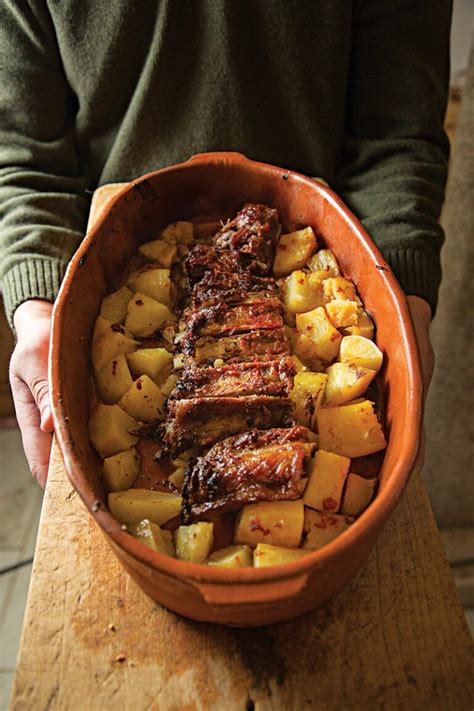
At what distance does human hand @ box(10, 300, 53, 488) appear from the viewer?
143 centimetres

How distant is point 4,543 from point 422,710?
1996 millimetres

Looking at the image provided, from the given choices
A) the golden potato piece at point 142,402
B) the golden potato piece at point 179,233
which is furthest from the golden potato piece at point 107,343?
the golden potato piece at point 179,233

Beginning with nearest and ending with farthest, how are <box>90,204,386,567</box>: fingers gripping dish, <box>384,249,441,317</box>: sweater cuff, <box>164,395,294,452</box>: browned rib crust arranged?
1. <box>90,204,386,567</box>: fingers gripping dish
2. <box>164,395,294,452</box>: browned rib crust
3. <box>384,249,441,317</box>: sweater cuff

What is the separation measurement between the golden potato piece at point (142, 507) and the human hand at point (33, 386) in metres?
0.31

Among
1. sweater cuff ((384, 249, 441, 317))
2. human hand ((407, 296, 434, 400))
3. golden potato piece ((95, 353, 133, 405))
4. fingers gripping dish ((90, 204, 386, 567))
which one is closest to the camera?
fingers gripping dish ((90, 204, 386, 567))

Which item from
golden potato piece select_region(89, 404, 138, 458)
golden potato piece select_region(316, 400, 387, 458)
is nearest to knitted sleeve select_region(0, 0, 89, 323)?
golden potato piece select_region(89, 404, 138, 458)

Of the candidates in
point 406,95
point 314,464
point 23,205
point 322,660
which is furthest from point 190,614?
point 406,95

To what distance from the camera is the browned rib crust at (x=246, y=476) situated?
1127 millimetres

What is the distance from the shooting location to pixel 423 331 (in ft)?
5.24

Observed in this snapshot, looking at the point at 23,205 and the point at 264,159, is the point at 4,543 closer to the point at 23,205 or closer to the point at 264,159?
the point at 23,205

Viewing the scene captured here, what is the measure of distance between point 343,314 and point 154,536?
64 centimetres

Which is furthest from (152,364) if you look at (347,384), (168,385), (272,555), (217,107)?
(217,107)

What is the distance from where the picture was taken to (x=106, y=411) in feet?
4.22

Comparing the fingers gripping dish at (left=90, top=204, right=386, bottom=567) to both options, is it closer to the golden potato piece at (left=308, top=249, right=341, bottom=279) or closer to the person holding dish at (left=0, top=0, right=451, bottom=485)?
the golden potato piece at (left=308, top=249, right=341, bottom=279)
